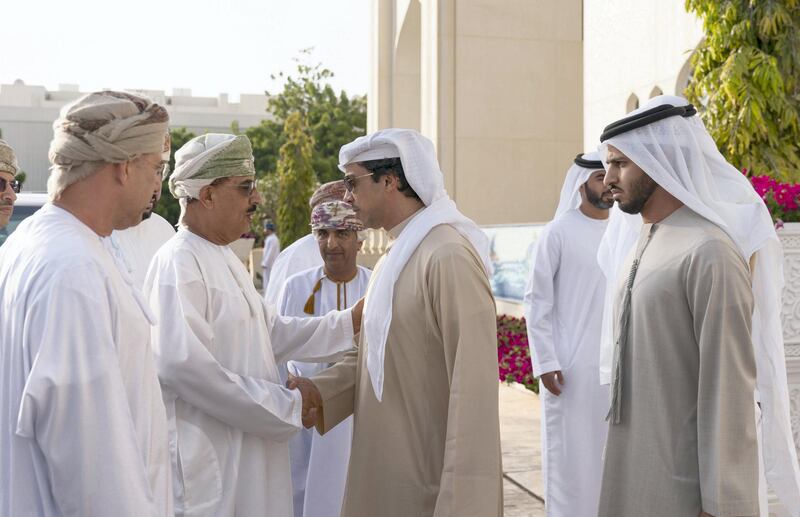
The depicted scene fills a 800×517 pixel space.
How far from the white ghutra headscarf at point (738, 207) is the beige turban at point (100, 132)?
1622 millimetres

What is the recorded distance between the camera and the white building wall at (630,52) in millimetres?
9375

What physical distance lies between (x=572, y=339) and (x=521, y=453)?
84.9 inches

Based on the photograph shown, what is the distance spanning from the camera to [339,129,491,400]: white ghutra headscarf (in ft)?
9.41

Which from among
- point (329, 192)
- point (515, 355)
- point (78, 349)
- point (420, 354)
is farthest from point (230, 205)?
point (515, 355)

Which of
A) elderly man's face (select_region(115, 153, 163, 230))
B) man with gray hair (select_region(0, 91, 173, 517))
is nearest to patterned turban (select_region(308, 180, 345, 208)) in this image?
elderly man's face (select_region(115, 153, 163, 230))

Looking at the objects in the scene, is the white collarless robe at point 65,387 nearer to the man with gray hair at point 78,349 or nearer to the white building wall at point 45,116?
the man with gray hair at point 78,349

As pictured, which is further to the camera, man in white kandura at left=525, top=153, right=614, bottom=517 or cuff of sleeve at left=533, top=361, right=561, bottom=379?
cuff of sleeve at left=533, top=361, right=561, bottom=379

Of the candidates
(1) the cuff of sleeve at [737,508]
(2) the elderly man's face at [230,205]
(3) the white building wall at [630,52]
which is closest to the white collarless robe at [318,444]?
(2) the elderly man's face at [230,205]

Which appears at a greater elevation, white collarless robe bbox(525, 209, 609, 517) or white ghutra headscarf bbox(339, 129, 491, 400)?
white ghutra headscarf bbox(339, 129, 491, 400)

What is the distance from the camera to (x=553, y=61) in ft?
54.5

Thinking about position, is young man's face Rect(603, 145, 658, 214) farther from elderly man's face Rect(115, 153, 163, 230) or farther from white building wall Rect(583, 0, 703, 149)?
white building wall Rect(583, 0, 703, 149)

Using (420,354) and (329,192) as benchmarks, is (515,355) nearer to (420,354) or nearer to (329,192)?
(329,192)

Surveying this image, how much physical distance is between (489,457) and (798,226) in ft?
10.4

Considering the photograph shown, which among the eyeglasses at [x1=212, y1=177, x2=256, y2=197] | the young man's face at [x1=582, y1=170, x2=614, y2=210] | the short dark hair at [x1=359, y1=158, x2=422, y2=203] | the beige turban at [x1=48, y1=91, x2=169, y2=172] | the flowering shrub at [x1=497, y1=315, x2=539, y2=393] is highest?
the beige turban at [x1=48, y1=91, x2=169, y2=172]
